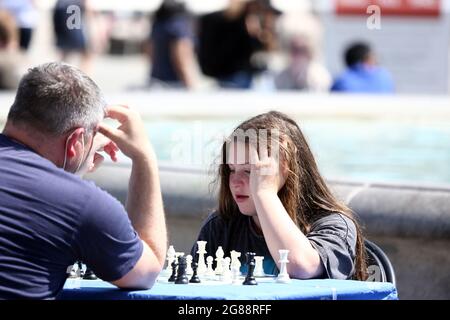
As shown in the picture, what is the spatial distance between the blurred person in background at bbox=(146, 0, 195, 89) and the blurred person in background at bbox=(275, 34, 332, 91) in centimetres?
108

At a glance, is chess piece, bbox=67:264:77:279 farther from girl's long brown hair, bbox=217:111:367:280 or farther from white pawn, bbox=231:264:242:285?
girl's long brown hair, bbox=217:111:367:280

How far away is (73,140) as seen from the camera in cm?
344

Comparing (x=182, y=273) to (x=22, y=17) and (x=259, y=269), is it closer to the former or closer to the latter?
(x=259, y=269)

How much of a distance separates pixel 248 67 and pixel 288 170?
10337 millimetres

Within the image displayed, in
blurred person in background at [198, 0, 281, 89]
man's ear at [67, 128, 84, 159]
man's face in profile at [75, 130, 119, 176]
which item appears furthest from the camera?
blurred person in background at [198, 0, 281, 89]

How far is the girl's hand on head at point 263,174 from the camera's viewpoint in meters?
4.00

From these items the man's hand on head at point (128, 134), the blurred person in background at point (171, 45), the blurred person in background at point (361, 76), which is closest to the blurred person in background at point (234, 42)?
the blurred person in background at point (171, 45)

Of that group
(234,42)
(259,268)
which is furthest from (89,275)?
(234,42)

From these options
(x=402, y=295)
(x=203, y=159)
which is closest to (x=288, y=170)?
(x=402, y=295)

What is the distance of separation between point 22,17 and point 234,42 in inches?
126

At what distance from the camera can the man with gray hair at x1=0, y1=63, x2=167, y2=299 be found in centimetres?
327

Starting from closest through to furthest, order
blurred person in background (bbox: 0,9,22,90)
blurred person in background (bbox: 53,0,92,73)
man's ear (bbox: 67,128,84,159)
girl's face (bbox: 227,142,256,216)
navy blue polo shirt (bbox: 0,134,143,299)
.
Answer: navy blue polo shirt (bbox: 0,134,143,299), man's ear (bbox: 67,128,84,159), girl's face (bbox: 227,142,256,216), blurred person in background (bbox: 0,9,22,90), blurred person in background (bbox: 53,0,92,73)

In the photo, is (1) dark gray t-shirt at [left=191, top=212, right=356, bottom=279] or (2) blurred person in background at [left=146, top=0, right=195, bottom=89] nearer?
(1) dark gray t-shirt at [left=191, top=212, right=356, bottom=279]

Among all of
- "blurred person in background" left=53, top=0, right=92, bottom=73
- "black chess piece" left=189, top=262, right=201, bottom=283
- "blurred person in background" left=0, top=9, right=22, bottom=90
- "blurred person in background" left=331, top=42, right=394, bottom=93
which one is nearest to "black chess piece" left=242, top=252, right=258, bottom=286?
"black chess piece" left=189, top=262, right=201, bottom=283
